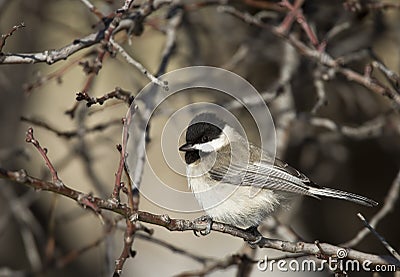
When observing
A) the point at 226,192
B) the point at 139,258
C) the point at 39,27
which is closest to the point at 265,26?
the point at 226,192

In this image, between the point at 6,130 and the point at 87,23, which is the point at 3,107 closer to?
the point at 6,130

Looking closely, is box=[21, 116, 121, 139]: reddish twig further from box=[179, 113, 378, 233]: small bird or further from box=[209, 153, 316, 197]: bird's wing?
box=[209, 153, 316, 197]: bird's wing

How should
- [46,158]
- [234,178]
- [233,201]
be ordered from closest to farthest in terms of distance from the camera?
[46,158] < [233,201] < [234,178]

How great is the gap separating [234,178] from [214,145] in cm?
22

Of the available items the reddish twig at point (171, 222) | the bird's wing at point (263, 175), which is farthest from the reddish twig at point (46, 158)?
the bird's wing at point (263, 175)

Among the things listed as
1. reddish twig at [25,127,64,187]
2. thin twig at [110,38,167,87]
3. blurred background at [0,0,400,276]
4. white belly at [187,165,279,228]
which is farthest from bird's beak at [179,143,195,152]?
reddish twig at [25,127,64,187]

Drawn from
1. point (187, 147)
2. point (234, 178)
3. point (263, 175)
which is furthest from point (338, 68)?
point (187, 147)

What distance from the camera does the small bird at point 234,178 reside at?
3234 millimetres

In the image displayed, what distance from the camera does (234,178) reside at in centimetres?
337

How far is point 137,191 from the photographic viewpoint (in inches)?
115

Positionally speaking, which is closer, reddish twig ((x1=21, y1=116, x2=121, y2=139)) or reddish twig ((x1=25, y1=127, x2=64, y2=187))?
reddish twig ((x1=25, y1=127, x2=64, y2=187))

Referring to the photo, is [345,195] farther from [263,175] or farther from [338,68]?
[338,68]

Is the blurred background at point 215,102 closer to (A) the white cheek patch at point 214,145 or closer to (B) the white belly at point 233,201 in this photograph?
(A) the white cheek patch at point 214,145

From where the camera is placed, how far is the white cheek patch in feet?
11.1
